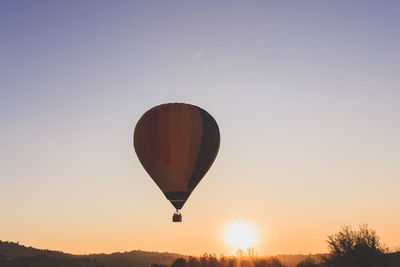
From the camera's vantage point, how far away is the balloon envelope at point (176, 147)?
1959 inches

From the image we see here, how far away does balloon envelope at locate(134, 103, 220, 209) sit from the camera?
163 ft

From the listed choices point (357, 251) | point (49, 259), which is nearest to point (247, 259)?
point (49, 259)

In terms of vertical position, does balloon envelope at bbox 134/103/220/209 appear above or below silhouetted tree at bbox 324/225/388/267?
above

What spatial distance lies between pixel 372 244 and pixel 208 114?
22.7m

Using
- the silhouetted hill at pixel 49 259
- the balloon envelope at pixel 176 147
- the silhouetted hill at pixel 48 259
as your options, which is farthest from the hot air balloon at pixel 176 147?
the silhouetted hill at pixel 48 259

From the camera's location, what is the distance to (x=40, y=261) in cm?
13675

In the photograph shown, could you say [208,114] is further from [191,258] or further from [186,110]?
[191,258]

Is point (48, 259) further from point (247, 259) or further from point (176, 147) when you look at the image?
point (176, 147)

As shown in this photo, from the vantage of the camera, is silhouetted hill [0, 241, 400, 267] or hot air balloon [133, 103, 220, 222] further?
silhouetted hill [0, 241, 400, 267]

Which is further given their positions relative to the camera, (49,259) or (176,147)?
(49,259)

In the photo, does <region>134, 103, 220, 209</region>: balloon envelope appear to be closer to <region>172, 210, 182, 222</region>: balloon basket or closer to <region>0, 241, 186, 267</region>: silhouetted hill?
<region>172, 210, 182, 222</region>: balloon basket

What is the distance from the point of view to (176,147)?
1977 inches

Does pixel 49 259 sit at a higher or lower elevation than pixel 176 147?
lower

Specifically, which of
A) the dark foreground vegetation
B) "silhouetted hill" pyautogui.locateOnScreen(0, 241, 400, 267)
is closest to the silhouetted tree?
the dark foreground vegetation
